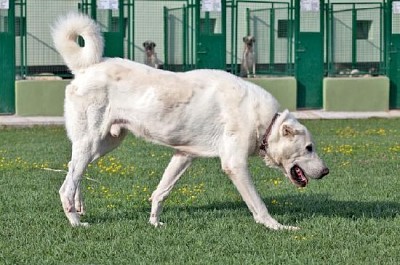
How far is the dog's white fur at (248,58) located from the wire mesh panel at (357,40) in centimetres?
201

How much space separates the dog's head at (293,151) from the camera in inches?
343

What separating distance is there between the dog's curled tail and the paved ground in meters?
11.9

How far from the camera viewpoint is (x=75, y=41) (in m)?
9.14

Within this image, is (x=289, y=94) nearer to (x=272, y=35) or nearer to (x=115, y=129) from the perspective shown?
(x=272, y=35)

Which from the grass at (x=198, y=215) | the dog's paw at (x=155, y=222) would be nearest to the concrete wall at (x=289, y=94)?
the grass at (x=198, y=215)

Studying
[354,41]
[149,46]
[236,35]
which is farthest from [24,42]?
[354,41]

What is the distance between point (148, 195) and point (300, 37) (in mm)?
14377

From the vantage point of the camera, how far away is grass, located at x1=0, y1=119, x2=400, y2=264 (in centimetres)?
743

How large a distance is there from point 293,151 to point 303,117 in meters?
14.0

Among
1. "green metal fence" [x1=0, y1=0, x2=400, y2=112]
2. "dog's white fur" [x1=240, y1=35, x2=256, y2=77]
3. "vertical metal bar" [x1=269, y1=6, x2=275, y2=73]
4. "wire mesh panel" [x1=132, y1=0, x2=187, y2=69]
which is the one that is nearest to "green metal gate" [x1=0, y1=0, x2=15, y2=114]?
A: "green metal fence" [x1=0, y1=0, x2=400, y2=112]

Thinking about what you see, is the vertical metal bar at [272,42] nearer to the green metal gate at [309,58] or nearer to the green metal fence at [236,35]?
the green metal fence at [236,35]

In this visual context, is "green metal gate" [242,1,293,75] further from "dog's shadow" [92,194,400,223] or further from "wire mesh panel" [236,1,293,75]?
"dog's shadow" [92,194,400,223]

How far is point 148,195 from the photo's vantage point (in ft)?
34.4

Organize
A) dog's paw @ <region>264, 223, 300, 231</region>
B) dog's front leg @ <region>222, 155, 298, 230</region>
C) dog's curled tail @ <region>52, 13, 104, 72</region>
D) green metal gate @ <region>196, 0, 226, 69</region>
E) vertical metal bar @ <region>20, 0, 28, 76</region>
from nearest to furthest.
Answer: dog's paw @ <region>264, 223, 300, 231</region>
dog's front leg @ <region>222, 155, 298, 230</region>
dog's curled tail @ <region>52, 13, 104, 72</region>
vertical metal bar @ <region>20, 0, 28, 76</region>
green metal gate @ <region>196, 0, 226, 69</region>
